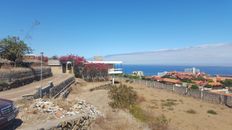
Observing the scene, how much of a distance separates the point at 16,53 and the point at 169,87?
74.6ft

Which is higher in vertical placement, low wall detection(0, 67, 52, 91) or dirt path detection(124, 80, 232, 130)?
low wall detection(0, 67, 52, 91)

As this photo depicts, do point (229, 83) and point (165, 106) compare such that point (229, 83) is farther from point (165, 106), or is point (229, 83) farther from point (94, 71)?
point (165, 106)

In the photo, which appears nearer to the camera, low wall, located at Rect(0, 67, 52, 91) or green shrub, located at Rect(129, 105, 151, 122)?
green shrub, located at Rect(129, 105, 151, 122)

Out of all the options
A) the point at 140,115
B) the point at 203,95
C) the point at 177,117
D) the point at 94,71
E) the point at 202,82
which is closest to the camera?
the point at 140,115

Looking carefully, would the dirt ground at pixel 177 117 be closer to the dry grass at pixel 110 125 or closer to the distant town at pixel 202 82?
the dry grass at pixel 110 125

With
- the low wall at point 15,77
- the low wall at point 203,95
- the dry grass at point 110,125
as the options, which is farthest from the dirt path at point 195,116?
the low wall at point 15,77

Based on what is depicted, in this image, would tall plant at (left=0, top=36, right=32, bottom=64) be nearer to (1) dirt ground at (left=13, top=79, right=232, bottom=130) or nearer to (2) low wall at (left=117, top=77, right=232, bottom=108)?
(1) dirt ground at (left=13, top=79, right=232, bottom=130)

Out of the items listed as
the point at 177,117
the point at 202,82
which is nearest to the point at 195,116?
the point at 177,117

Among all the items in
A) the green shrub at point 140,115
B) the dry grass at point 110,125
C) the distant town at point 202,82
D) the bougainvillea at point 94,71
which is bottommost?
the distant town at point 202,82

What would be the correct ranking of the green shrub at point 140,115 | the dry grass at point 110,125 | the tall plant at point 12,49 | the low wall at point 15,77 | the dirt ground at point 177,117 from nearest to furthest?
the dry grass at point 110,125, the dirt ground at point 177,117, the green shrub at point 140,115, the low wall at point 15,77, the tall plant at point 12,49

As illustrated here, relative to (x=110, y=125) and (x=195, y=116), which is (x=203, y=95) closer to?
(x=195, y=116)

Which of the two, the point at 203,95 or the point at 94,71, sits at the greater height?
the point at 94,71

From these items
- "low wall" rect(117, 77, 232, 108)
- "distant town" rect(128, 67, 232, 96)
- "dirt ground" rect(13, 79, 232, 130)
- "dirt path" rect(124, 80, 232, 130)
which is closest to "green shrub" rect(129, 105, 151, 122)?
"dirt ground" rect(13, 79, 232, 130)

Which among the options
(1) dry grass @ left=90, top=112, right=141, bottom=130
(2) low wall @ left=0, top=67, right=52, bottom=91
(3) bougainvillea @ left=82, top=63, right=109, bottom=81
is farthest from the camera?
(3) bougainvillea @ left=82, top=63, right=109, bottom=81
